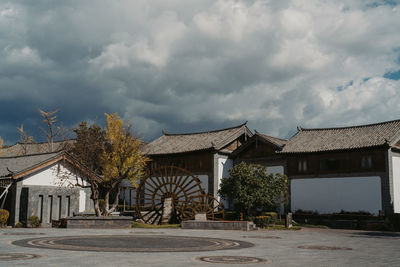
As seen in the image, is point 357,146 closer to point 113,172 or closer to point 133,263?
point 113,172

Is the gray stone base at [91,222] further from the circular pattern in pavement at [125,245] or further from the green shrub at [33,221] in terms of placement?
the circular pattern in pavement at [125,245]

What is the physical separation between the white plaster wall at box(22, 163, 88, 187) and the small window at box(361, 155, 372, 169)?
20.4 m

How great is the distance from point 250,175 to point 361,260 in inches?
751

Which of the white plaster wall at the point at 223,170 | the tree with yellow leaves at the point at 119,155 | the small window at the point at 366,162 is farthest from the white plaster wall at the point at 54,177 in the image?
the small window at the point at 366,162

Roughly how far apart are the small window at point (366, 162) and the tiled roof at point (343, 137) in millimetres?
895

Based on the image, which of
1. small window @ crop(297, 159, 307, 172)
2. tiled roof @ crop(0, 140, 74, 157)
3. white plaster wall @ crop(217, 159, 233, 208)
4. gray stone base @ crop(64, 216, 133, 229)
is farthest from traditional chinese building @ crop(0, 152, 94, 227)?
tiled roof @ crop(0, 140, 74, 157)

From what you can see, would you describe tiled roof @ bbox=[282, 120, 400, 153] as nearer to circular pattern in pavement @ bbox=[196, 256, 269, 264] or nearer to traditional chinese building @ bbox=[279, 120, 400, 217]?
traditional chinese building @ bbox=[279, 120, 400, 217]

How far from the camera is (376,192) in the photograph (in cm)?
3058

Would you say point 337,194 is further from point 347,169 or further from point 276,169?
point 276,169

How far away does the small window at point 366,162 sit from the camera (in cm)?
3124

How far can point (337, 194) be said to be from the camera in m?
32.5

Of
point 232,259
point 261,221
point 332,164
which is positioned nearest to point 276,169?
point 332,164

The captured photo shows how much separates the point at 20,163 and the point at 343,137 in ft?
79.2

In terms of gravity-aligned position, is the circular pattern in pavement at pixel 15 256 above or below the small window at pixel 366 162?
below
